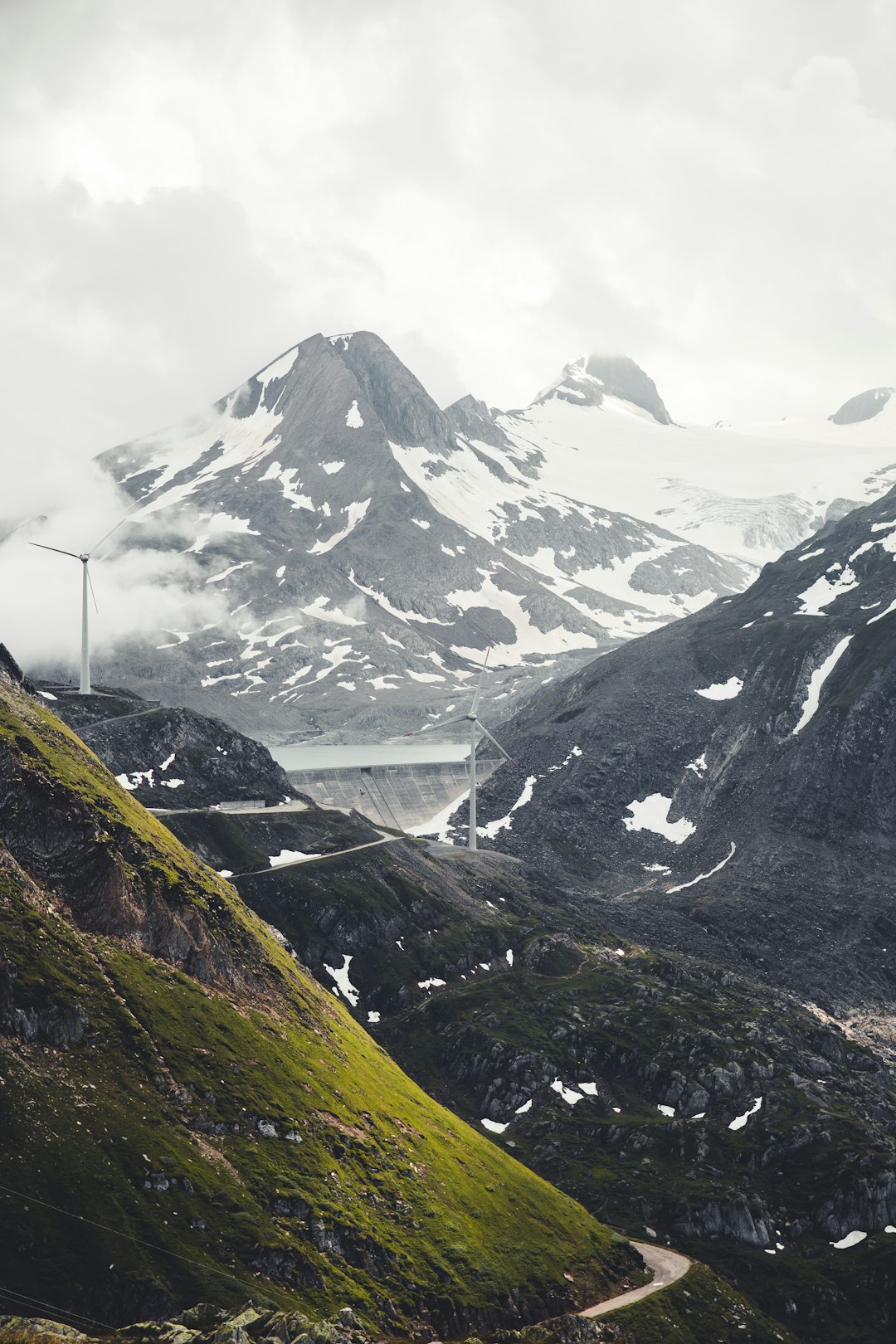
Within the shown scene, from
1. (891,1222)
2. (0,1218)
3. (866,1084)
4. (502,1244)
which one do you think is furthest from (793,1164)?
(0,1218)

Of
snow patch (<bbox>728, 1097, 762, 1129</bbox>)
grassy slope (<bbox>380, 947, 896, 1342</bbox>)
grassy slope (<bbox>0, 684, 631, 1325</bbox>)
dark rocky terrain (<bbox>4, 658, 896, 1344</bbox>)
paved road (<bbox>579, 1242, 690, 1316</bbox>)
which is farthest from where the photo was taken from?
snow patch (<bbox>728, 1097, 762, 1129</bbox>)

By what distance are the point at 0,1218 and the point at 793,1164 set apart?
11121cm

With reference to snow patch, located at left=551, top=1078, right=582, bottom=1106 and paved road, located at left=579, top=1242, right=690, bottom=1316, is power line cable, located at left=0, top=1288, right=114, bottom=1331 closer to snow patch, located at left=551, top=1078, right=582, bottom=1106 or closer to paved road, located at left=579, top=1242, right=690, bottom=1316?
paved road, located at left=579, top=1242, right=690, bottom=1316

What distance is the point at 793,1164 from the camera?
531 ft

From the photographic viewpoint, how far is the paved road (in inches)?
4860

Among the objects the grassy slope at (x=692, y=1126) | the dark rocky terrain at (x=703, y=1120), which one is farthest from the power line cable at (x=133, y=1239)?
the grassy slope at (x=692, y=1126)

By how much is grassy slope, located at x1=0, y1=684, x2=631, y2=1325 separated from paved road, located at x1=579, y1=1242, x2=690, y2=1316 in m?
3.15

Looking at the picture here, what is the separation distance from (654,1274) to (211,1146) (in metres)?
57.2

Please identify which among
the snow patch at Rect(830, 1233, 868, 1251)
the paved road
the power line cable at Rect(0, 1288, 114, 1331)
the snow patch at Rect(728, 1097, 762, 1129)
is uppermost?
the power line cable at Rect(0, 1288, 114, 1331)

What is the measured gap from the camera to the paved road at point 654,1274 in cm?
12344

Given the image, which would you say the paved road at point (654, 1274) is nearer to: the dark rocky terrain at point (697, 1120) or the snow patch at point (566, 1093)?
the dark rocky terrain at point (697, 1120)

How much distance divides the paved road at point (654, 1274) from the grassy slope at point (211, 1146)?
3147 mm

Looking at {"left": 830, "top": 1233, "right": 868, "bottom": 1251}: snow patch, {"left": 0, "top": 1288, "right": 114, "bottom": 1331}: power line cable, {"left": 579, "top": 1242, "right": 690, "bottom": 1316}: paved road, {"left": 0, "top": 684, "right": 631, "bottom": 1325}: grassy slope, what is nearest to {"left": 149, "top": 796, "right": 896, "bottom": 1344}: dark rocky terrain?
{"left": 830, "top": 1233, "right": 868, "bottom": 1251}: snow patch

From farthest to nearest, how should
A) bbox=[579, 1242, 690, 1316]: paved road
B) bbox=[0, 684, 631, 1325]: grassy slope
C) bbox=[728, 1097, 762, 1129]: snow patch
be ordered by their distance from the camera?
bbox=[728, 1097, 762, 1129]: snow patch → bbox=[579, 1242, 690, 1316]: paved road → bbox=[0, 684, 631, 1325]: grassy slope
